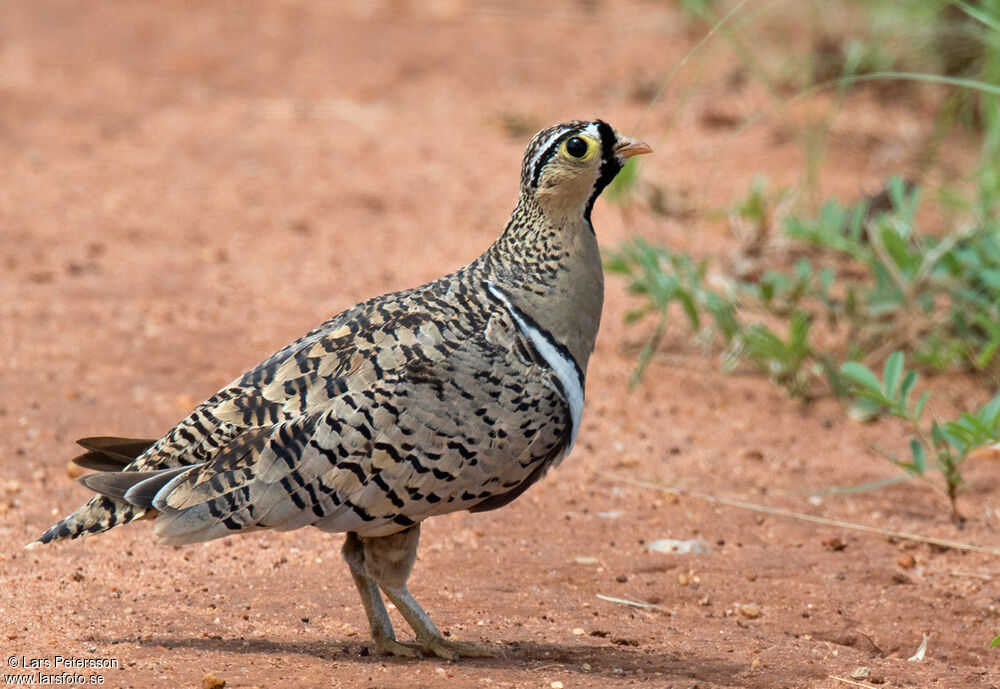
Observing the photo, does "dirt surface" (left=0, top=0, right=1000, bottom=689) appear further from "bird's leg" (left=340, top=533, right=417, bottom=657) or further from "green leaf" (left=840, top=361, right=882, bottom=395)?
"green leaf" (left=840, top=361, right=882, bottom=395)

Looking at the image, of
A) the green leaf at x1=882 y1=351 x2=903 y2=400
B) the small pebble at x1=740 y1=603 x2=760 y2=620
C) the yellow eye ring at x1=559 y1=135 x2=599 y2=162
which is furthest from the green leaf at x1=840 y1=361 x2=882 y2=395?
the yellow eye ring at x1=559 y1=135 x2=599 y2=162

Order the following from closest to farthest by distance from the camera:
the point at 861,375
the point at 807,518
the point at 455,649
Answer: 1. the point at 455,649
2. the point at 861,375
3. the point at 807,518

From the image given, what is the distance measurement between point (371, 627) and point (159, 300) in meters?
3.79

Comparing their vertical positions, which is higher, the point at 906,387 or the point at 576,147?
the point at 576,147

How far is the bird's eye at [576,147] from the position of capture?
4074 mm

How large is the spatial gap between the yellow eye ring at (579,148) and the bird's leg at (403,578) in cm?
132

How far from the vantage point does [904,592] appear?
15.8 ft

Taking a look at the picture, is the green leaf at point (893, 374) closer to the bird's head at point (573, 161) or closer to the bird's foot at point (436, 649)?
the bird's head at point (573, 161)

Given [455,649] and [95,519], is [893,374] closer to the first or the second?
[455,649]

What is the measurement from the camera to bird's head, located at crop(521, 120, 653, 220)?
4.08m

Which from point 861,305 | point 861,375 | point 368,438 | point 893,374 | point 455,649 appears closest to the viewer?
point 368,438

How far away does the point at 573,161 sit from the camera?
4086 mm

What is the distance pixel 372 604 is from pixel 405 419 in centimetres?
70

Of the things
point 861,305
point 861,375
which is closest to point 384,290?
point 861,305
